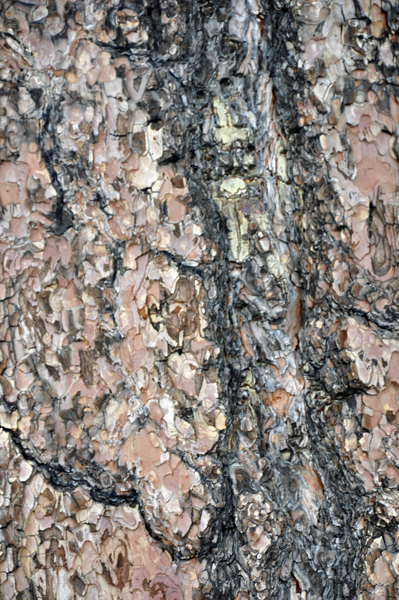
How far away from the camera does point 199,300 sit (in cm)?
79

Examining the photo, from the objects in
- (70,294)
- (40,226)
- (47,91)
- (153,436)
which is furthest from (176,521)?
(47,91)

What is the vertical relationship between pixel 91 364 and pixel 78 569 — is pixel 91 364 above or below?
above

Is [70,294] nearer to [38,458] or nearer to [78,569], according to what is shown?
[38,458]

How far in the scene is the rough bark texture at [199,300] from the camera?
0.77 meters

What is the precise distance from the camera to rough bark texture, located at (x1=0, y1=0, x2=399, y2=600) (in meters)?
0.77

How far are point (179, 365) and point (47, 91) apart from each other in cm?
44

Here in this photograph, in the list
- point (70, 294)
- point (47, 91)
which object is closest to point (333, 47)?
point (47, 91)

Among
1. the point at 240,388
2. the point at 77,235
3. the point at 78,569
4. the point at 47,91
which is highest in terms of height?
the point at 47,91

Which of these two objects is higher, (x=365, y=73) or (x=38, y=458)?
(x=365, y=73)

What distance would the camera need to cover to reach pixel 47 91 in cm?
79

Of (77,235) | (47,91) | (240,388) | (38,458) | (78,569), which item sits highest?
(47,91)

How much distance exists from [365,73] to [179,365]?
48 cm

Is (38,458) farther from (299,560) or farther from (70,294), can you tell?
(299,560)

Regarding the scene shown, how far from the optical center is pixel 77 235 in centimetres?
81
